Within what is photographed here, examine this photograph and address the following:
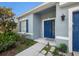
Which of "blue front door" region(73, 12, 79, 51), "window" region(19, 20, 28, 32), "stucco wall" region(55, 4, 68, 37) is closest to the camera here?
"blue front door" region(73, 12, 79, 51)

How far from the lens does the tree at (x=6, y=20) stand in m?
3.92

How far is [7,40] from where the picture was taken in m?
3.92

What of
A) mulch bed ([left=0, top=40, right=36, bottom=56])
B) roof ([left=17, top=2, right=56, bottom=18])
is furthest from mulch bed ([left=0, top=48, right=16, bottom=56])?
roof ([left=17, top=2, right=56, bottom=18])

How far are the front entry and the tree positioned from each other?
0.86m

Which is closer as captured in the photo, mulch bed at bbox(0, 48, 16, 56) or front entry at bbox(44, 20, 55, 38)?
mulch bed at bbox(0, 48, 16, 56)

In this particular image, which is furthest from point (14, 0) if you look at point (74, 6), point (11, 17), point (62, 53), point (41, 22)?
point (62, 53)

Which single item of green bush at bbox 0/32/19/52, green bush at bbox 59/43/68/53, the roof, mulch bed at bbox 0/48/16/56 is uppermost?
the roof

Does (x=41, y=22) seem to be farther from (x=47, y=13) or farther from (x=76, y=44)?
(x=76, y=44)

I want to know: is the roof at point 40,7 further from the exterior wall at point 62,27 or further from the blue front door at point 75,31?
the blue front door at point 75,31

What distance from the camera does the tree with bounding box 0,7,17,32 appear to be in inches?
154

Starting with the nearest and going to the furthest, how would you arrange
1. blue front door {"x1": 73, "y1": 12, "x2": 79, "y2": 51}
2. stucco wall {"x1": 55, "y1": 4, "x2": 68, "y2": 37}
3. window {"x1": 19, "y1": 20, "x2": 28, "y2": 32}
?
blue front door {"x1": 73, "y1": 12, "x2": 79, "y2": 51}
stucco wall {"x1": 55, "y1": 4, "x2": 68, "y2": 37}
window {"x1": 19, "y1": 20, "x2": 28, "y2": 32}

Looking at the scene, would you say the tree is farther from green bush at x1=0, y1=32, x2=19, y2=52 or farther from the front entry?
the front entry

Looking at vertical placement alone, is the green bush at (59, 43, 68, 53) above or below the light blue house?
below

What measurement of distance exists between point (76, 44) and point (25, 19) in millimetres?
1562
